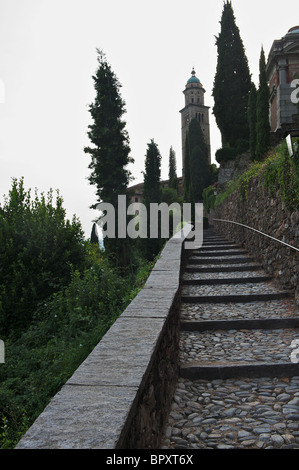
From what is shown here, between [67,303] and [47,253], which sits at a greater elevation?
[47,253]

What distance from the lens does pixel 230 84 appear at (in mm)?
23781

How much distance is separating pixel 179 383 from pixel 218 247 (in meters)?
6.71

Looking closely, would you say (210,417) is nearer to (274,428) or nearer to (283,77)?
(274,428)

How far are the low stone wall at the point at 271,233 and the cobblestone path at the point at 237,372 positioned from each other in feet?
1.06

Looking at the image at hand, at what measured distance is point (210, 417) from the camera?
260 centimetres

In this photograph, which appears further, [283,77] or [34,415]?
[283,77]

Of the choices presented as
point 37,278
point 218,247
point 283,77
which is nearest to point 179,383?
point 37,278

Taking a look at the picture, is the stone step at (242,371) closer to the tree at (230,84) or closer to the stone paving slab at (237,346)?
the stone paving slab at (237,346)

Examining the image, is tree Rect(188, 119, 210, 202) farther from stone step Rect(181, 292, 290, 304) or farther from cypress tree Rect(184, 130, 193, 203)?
stone step Rect(181, 292, 290, 304)

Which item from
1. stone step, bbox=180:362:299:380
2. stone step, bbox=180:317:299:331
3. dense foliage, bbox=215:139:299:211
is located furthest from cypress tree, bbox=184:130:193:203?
stone step, bbox=180:362:299:380

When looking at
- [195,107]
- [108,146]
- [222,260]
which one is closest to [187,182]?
[108,146]

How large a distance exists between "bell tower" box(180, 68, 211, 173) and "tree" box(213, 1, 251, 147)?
4053 centimetres

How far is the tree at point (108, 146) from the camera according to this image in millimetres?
19859

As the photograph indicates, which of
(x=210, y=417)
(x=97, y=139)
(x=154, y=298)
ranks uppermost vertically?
(x=97, y=139)
